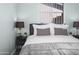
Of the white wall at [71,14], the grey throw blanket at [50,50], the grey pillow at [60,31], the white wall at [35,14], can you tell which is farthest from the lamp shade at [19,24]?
the grey throw blanket at [50,50]

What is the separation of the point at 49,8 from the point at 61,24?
0.49m

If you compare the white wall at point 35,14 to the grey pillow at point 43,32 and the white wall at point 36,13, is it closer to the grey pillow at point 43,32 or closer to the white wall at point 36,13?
the white wall at point 36,13

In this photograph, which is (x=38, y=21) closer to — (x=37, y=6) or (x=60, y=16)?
(x=37, y=6)

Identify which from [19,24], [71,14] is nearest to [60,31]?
[71,14]

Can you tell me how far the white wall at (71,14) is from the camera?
3012mm

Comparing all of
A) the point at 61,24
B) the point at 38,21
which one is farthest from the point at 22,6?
the point at 61,24

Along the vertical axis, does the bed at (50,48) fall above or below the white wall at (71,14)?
below

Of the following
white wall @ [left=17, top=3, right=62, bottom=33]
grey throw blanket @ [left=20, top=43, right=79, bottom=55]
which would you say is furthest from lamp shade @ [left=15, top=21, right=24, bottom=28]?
grey throw blanket @ [left=20, top=43, right=79, bottom=55]

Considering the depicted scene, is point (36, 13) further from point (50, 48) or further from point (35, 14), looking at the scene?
point (50, 48)

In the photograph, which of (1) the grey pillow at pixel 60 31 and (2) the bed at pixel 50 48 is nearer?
(2) the bed at pixel 50 48

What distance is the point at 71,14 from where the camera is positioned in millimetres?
3066

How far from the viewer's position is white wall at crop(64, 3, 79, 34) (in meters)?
3.01

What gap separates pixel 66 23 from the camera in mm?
3115

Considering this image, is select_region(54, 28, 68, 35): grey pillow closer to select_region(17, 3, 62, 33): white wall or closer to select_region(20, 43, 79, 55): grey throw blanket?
select_region(17, 3, 62, 33): white wall
